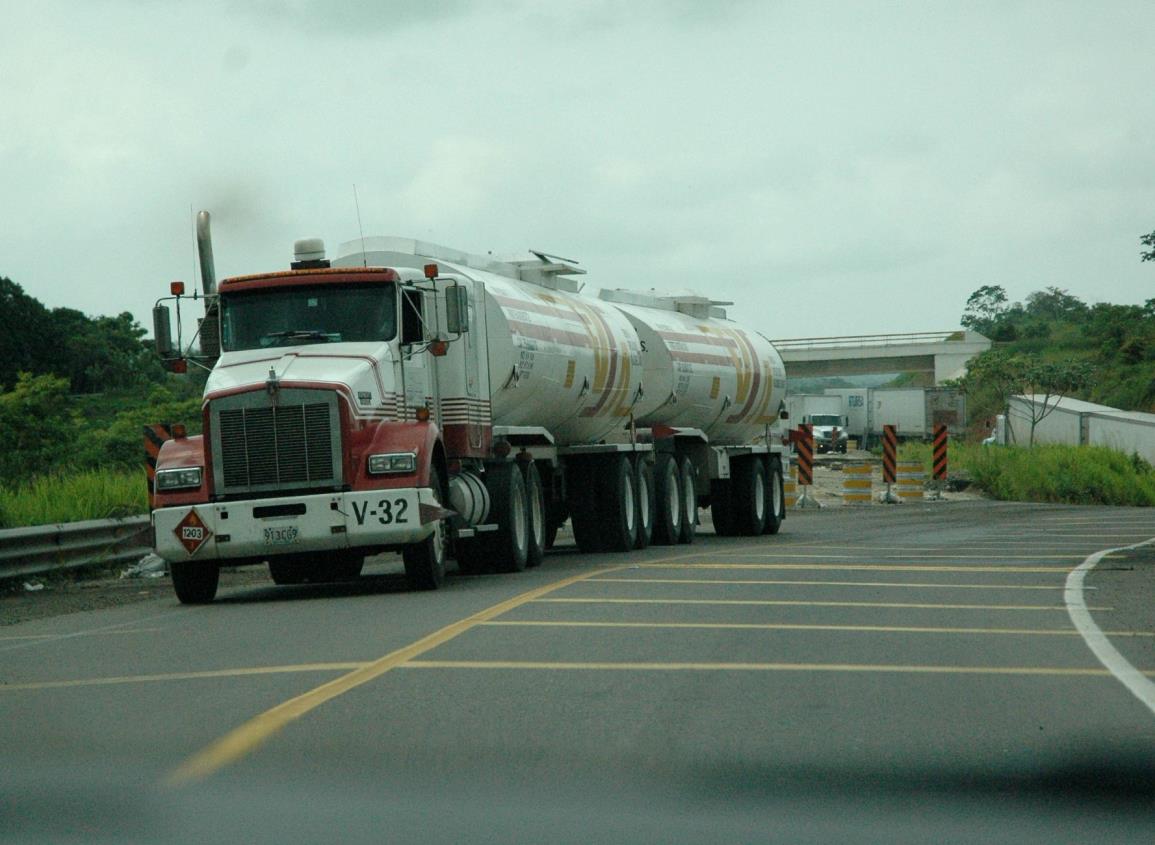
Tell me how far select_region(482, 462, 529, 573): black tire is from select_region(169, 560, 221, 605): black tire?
3.86 meters

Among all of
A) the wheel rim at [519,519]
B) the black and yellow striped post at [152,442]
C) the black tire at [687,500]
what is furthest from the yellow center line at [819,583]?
the black tire at [687,500]

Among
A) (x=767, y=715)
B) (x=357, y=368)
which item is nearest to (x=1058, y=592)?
(x=357, y=368)

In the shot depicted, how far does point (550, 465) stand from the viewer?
23531 millimetres

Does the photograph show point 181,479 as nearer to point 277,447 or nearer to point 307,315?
point 277,447

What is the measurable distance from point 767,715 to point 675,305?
22587mm

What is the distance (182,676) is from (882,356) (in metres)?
93.4

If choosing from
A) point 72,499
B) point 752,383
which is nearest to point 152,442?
point 72,499

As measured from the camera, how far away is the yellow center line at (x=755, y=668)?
10.4 metres

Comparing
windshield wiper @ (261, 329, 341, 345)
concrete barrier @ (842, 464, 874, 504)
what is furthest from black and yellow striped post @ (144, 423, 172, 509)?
concrete barrier @ (842, 464, 874, 504)

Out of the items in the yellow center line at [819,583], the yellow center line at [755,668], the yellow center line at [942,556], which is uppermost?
the yellow center line at [755,668]

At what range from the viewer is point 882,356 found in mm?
101562

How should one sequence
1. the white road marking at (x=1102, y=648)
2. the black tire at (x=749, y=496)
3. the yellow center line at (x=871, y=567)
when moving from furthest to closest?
the black tire at (x=749, y=496) → the yellow center line at (x=871, y=567) → the white road marking at (x=1102, y=648)

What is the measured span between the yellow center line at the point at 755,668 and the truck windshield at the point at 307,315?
24.5 feet

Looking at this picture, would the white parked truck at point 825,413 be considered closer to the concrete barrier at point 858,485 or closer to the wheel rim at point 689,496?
the concrete barrier at point 858,485
